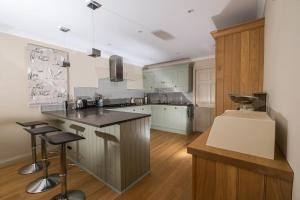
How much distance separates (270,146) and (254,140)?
0.24 feet

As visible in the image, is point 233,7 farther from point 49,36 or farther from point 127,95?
point 127,95

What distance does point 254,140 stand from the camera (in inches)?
32.4

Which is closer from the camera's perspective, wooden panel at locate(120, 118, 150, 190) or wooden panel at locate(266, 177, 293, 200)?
wooden panel at locate(266, 177, 293, 200)

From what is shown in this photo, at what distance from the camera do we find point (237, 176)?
2.64 ft

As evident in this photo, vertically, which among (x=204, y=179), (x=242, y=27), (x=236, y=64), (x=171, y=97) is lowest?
(x=204, y=179)

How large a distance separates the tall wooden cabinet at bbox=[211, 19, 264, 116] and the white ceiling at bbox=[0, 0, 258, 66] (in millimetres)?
325

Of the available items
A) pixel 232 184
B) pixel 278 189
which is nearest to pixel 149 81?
pixel 232 184

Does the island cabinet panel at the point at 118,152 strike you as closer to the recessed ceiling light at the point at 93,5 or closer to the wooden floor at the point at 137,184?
the wooden floor at the point at 137,184

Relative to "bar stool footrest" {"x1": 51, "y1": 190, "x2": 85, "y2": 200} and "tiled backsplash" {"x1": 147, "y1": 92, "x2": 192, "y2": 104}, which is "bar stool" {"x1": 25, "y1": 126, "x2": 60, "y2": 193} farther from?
"tiled backsplash" {"x1": 147, "y1": 92, "x2": 192, "y2": 104}

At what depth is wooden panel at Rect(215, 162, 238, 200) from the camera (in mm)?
816

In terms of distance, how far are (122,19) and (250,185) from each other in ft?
7.51

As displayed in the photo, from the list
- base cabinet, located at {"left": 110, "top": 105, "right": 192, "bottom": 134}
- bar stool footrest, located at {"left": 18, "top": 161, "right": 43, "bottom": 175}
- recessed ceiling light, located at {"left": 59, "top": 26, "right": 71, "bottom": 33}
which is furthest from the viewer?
A: base cabinet, located at {"left": 110, "top": 105, "right": 192, "bottom": 134}

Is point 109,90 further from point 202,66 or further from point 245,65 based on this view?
point 245,65

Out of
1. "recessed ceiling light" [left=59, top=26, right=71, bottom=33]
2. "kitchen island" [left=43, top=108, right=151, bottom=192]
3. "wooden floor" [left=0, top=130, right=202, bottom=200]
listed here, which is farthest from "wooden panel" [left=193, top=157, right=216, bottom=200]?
"recessed ceiling light" [left=59, top=26, right=71, bottom=33]
